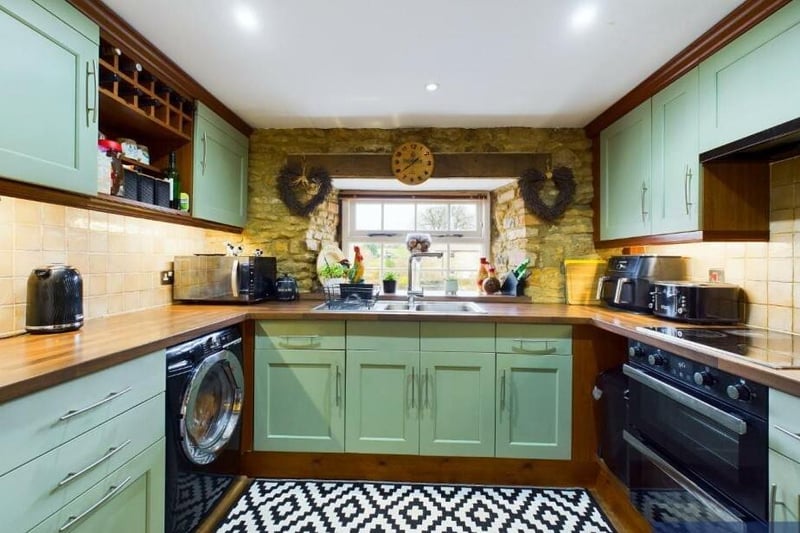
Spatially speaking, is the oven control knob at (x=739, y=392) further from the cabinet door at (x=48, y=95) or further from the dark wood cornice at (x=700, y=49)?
the cabinet door at (x=48, y=95)

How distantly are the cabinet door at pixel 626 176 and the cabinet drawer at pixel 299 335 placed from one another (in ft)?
5.94

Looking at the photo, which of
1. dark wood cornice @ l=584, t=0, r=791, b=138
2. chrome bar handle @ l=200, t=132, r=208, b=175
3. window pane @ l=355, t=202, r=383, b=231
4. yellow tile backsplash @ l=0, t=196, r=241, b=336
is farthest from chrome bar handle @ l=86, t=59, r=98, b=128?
dark wood cornice @ l=584, t=0, r=791, b=138

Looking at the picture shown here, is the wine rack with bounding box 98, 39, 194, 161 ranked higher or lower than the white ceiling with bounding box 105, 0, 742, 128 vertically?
lower

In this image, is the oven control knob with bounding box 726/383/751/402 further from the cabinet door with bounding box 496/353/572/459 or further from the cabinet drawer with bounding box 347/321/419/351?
the cabinet drawer with bounding box 347/321/419/351

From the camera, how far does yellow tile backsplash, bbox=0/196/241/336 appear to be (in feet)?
4.64

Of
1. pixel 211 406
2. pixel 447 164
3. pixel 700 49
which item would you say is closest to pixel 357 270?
pixel 447 164

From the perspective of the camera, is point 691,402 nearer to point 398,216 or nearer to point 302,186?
point 398,216

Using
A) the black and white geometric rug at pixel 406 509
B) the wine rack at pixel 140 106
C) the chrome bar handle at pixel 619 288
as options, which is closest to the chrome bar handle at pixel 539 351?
the chrome bar handle at pixel 619 288

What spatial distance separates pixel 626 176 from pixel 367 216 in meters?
1.93

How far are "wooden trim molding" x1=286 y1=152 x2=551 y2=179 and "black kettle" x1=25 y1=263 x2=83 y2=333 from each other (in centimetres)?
158

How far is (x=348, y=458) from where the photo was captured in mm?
2066

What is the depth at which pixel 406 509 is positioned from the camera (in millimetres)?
1837

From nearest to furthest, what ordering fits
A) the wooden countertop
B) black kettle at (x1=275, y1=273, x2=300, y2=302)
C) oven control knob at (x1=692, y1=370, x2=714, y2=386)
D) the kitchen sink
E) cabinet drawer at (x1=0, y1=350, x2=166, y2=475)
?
cabinet drawer at (x1=0, y1=350, x2=166, y2=475) → the wooden countertop → oven control knob at (x1=692, y1=370, x2=714, y2=386) → the kitchen sink → black kettle at (x1=275, y1=273, x2=300, y2=302)

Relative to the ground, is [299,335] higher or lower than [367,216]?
lower
